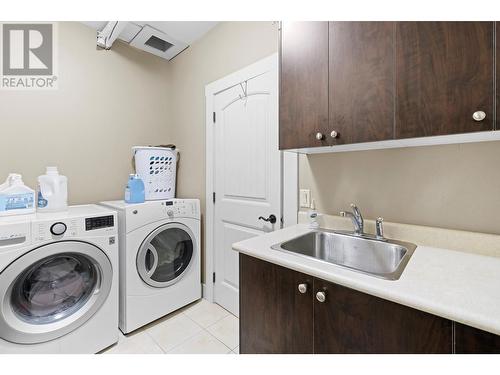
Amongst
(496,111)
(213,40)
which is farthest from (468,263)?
(213,40)

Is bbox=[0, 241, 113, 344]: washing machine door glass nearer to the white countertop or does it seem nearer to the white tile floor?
the white tile floor

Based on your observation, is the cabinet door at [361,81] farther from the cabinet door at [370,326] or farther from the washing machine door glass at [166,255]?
the washing machine door glass at [166,255]

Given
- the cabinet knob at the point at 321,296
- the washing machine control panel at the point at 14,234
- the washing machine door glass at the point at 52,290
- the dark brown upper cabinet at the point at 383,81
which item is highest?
the dark brown upper cabinet at the point at 383,81

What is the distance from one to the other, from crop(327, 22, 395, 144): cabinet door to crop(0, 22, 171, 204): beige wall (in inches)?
81.0

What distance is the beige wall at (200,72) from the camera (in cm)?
183

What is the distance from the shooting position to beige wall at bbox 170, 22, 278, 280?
183 cm

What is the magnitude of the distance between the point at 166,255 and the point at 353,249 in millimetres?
1495

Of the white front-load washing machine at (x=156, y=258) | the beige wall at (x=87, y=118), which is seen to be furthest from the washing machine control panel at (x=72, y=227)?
the beige wall at (x=87, y=118)

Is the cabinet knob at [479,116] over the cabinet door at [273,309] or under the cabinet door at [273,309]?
over

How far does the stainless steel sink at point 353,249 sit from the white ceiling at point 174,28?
2.05 metres

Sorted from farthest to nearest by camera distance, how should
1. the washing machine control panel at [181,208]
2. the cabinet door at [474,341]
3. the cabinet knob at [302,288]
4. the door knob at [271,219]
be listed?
the washing machine control panel at [181,208] < the door knob at [271,219] < the cabinet knob at [302,288] < the cabinet door at [474,341]

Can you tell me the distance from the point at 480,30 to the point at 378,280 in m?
0.91

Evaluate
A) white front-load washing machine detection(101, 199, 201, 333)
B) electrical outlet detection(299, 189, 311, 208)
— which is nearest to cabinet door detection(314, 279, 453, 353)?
electrical outlet detection(299, 189, 311, 208)
